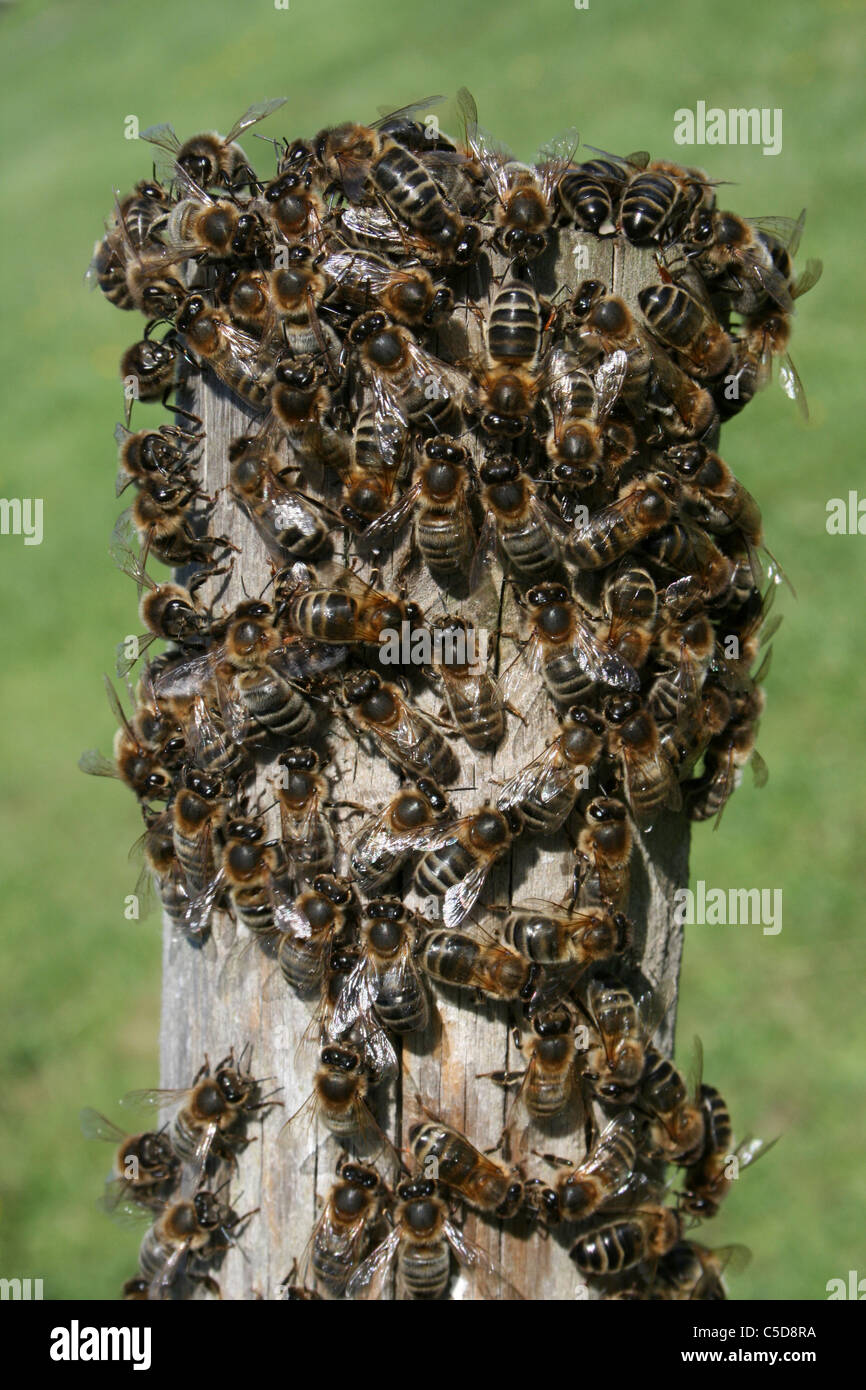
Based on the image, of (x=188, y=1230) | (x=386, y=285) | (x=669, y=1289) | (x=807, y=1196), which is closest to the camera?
(x=386, y=285)

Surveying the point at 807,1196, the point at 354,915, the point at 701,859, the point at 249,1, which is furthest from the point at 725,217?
the point at 249,1

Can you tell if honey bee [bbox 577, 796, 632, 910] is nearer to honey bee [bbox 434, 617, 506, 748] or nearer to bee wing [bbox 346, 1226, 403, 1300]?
honey bee [bbox 434, 617, 506, 748]

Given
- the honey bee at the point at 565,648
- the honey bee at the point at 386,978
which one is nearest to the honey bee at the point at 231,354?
the honey bee at the point at 565,648

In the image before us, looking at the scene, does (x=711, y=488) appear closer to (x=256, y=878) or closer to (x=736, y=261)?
(x=736, y=261)

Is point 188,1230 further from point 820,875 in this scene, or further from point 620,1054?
point 820,875

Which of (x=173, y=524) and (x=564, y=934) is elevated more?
(x=173, y=524)

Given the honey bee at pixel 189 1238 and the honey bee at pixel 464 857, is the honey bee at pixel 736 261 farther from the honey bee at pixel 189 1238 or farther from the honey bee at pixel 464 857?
the honey bee at pixel 189 1238

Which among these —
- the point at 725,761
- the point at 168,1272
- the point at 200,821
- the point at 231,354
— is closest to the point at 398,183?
the point at 231,354
